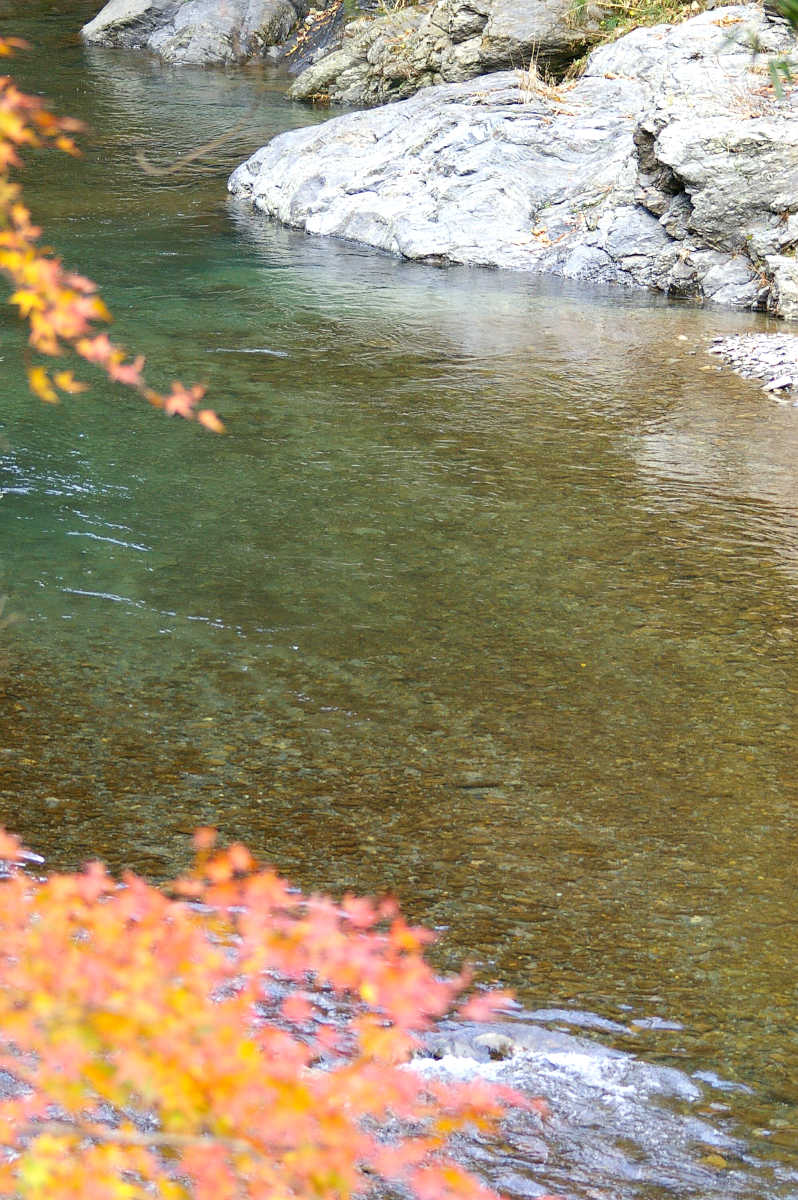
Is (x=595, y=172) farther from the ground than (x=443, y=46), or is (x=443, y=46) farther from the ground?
(x=443, y=46)

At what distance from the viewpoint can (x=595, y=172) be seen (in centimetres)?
1203

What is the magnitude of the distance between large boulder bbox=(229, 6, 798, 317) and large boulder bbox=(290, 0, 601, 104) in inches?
37.9

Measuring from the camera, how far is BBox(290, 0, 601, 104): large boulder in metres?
14.5

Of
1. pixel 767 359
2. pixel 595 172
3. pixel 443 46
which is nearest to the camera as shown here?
pixel 767 359

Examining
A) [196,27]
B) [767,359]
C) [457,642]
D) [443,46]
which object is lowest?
[457,642]

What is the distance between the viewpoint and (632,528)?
21.0 ft

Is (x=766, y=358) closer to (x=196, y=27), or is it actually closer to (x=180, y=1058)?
(x=180, y=1058)

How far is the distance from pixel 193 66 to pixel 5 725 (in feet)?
63.6

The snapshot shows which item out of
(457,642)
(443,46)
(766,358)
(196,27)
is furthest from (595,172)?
(196,27)

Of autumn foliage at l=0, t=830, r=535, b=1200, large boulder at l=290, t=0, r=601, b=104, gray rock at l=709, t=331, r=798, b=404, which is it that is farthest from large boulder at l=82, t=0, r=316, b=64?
autumn foliage at l=0, t=830, r=535, b=1200

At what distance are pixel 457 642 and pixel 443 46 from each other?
42.9 ft

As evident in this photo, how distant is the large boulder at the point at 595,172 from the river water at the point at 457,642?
1.20 meters

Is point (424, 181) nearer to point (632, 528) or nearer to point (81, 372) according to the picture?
point (81, 372)

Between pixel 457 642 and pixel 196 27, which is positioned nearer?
pixel 457 642
